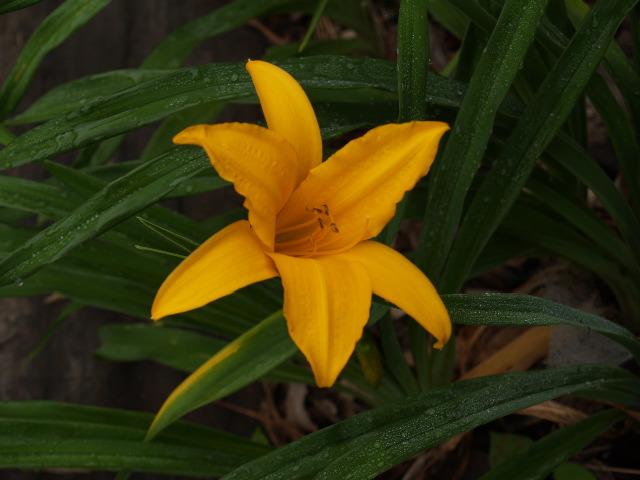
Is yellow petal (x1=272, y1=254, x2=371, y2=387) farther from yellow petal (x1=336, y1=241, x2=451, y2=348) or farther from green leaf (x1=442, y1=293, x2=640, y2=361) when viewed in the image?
green leaf (x1=442, y1=293, x2=640, y2=361)

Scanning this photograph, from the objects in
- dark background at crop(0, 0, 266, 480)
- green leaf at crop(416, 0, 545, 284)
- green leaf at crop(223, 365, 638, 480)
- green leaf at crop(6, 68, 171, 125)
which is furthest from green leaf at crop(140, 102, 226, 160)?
green leaf at crop(223, 365, 638, 480)

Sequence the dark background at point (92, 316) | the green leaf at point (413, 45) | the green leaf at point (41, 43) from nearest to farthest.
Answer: the green leaf at point (413, 45) → the green leaf at point (41, 43) → the dark background at point (92, 316)

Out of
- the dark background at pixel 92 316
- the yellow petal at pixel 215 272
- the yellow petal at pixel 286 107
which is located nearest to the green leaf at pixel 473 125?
the yellow petal at pixel 286 107

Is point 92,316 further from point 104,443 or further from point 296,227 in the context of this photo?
point 296,227

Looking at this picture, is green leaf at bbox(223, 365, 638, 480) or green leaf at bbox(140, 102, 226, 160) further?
green leaf at bbox(140, 102, 226, 160)

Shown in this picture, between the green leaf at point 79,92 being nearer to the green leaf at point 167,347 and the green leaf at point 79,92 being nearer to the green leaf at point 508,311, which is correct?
the green leaf at point 167,347

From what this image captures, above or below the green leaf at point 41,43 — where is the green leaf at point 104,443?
below

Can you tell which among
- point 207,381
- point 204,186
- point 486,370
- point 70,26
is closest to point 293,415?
point 486,370

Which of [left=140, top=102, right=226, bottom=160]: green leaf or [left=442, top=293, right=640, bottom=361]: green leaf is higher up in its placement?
[left=140, top=102, right=226, bottom=160]: green leaf
